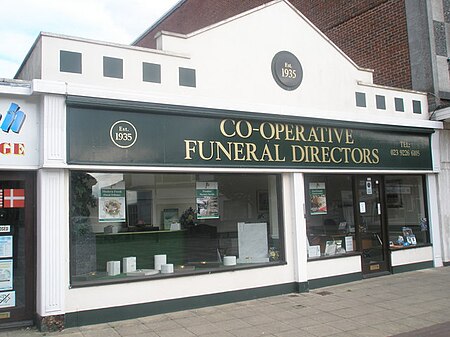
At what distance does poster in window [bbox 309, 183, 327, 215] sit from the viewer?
9188 millimetres

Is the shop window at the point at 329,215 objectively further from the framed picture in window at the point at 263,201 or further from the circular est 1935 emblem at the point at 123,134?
the circular est 1935 emblem at the point at 123,134

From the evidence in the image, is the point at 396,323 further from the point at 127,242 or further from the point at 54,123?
the point at 54,123

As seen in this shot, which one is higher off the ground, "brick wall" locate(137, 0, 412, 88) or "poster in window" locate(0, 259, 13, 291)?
"brick wall" locate(137, 0, 412, 88)

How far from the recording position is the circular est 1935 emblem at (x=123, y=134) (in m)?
6.70

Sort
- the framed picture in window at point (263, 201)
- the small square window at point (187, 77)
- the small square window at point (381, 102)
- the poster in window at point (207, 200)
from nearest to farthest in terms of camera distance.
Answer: the small square window at point (187, 77), the poster in window at point (207, 200), the framed picture in window at point (263, 201), the small square window at point (381, 102)

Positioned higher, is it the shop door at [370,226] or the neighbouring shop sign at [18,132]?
the neighbouring shop sign at [18,132]

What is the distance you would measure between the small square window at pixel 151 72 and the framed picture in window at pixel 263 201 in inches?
117

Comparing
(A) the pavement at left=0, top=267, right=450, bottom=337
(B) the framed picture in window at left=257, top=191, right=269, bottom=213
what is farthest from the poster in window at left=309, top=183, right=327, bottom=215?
(A) the pavement at left=0, top=267, right=450, bottom=337

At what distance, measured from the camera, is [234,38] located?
820 cm

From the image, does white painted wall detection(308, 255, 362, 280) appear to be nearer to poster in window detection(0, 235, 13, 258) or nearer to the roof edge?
poster in window detection(0, 235, 13, 258)

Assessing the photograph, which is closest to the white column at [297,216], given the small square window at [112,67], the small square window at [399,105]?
the small square window at [399,105]

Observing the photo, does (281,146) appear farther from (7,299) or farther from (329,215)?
(7,299)

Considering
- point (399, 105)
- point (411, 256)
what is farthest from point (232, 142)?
point (411, 256)

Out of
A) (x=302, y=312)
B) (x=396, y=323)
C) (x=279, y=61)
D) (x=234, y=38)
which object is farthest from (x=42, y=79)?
(x=396, y=323)
